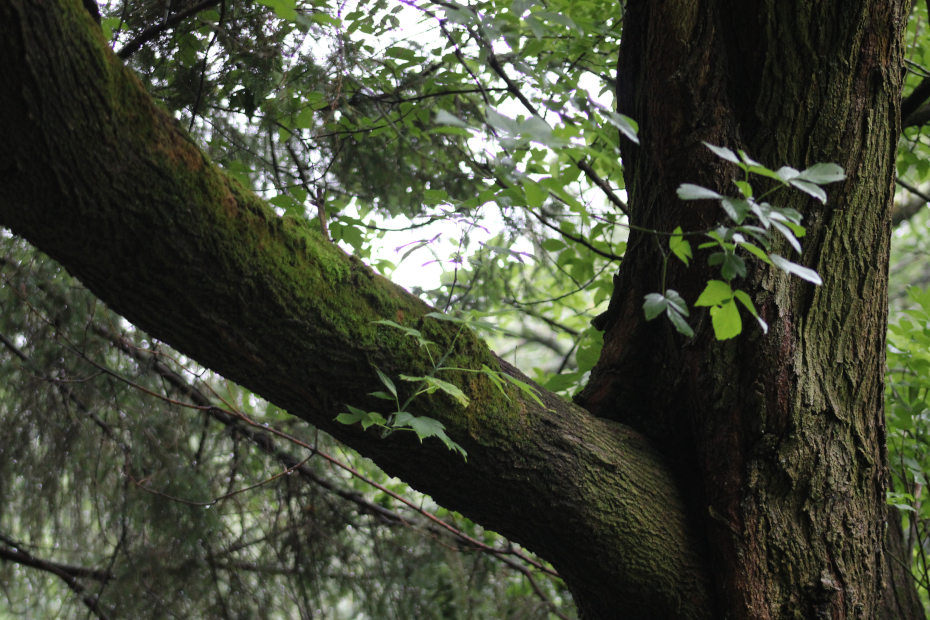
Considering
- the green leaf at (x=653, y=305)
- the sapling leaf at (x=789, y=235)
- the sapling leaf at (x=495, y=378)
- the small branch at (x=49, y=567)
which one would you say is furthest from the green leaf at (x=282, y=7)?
the small branch at (x=49, y=567)

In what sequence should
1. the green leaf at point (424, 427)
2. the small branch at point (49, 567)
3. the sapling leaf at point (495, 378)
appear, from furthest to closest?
the small branch at point (49, 567), the sapling leaf at point (495, 378), the green leaf at point (424, 427)

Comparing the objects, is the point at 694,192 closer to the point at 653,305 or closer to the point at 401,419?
the point at 653,305

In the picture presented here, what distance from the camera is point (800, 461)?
1350 millimetres

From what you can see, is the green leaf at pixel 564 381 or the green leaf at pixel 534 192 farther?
the green leaf at pixel 564 381

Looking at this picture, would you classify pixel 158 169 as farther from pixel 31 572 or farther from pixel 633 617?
pixel 31 572

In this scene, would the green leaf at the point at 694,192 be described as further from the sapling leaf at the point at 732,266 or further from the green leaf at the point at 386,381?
the green leaf at the point at 386,381

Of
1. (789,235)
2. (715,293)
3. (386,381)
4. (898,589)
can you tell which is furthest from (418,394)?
(898,589)

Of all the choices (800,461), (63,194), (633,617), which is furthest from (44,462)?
(800,461)

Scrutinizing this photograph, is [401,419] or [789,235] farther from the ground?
[789,235]

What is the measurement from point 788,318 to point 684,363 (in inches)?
9.7

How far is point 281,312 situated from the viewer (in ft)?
3.62

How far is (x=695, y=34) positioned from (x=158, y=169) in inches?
49.0

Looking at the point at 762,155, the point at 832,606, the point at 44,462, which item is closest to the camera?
the point at 832,606

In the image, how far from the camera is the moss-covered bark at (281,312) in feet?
2.88
